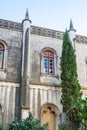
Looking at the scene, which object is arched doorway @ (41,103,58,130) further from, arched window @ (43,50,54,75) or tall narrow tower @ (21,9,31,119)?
arched window @ (43,50,54,75)

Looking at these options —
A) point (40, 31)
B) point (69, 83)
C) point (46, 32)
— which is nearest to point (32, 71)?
point (69, 83)

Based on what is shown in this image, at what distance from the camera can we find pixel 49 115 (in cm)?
1791

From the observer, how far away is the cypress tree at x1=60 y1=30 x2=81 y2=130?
1648cm

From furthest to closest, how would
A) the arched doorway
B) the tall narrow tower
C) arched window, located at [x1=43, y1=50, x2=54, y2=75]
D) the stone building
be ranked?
1. arched window, located at [x1=43, y1=50, x2=54, y2=75]
2. the arched doorway
3. the stone building
4. the tall narrow tower

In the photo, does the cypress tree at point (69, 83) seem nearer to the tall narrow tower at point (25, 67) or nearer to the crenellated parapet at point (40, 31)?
the crenellated parapet at point (40, 31)

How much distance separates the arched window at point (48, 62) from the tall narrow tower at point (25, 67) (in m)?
1.77

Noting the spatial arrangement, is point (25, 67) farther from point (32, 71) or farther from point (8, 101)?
point (8, 101)

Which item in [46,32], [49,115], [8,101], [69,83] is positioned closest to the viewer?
[8,101]

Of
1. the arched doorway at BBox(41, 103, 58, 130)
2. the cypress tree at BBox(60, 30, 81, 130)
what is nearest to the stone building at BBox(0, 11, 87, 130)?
the arched doorway at BBox(41, 103, 58, 130)

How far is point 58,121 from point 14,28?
7.88m

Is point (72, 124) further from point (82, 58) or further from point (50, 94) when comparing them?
point (82, 58)

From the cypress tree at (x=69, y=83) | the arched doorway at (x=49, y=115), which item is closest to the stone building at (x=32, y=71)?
the arched doorway at (x=49, y=115)

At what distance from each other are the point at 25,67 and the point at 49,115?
3.94 m

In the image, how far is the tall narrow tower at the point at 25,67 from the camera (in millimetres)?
16158
